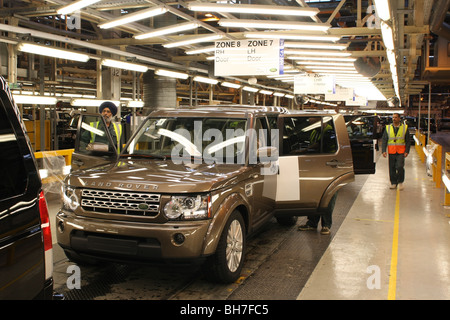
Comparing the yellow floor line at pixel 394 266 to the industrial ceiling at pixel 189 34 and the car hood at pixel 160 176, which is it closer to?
the car hood at pixel 160 176

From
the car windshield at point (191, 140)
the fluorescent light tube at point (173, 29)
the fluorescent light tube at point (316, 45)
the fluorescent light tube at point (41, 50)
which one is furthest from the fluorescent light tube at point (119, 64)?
the car windshield at point (191, 140)

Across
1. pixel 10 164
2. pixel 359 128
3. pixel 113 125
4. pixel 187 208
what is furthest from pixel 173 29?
pixel 10 164

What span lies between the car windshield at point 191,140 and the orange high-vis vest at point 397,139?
6.72 metres

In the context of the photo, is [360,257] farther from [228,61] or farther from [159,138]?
[228,61]

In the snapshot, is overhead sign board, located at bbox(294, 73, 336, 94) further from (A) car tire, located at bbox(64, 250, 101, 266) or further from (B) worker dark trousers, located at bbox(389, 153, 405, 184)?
(A) car tire, located at bbox(64, 250, 101, 266)

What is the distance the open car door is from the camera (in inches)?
219

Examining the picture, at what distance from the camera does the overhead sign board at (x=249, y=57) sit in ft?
34.2

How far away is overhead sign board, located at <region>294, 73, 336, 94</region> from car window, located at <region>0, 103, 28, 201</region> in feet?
50.2

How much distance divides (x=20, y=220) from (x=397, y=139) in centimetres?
1013

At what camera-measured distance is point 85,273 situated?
5.16 meters

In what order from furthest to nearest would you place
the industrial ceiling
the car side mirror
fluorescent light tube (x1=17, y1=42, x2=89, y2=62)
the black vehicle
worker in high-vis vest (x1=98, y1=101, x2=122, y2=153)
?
fluorescent light tube (x1=17, y1=42, x2=89, y2=62) < the industrial ceiling < worker in high-vis vest (x1=98, y1=101, x2=122, y2=153) < the car side mirror < the black vehicle

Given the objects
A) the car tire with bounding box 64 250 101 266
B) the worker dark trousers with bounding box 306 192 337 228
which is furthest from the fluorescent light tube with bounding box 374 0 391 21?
the car tire with bounding box 64 250 101 266

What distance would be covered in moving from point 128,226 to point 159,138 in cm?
171

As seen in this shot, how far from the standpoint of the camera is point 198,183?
430 centimetres
